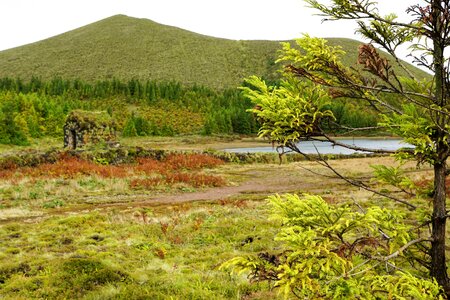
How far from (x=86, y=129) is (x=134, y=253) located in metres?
27.3

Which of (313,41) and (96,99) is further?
(96,99)

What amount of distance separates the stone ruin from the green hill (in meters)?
103

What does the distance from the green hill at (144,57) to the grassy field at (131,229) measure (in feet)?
374

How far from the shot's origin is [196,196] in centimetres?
2242

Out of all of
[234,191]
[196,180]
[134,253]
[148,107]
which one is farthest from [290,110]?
[148,107]

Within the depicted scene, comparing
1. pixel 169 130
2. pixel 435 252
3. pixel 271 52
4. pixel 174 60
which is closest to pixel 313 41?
pixel 435 252

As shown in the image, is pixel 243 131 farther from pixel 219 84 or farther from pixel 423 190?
pixel 423 190

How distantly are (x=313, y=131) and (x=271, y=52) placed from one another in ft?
593

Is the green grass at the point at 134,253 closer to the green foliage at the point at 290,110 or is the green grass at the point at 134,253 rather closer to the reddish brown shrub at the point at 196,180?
the green foliage at the point at 290,110

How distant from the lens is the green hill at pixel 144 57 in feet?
474

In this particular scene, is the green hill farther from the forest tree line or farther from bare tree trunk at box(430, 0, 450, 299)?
bare tree trunk at box(430, 0, 450, 299)

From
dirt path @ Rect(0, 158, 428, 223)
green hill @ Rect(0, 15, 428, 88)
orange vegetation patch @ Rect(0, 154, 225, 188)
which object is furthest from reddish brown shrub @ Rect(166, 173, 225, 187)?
green hill @ Rect(0, 15, 428, 88)

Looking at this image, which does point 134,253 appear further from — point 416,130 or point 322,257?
point 416,130

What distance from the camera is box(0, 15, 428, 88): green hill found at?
144m
